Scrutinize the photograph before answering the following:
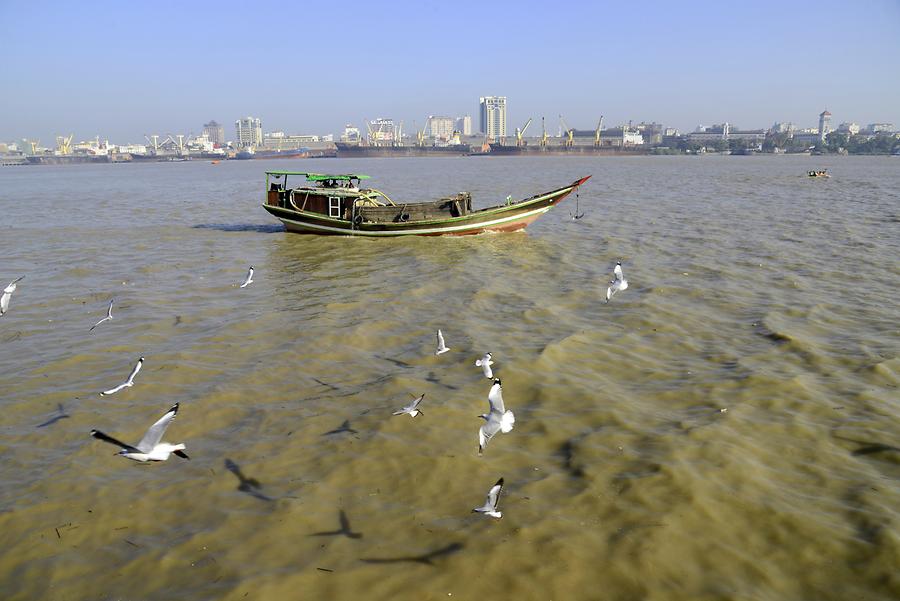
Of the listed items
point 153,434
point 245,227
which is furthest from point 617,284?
point 245,227

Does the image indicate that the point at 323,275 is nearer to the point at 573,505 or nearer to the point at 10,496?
the point at 10,496

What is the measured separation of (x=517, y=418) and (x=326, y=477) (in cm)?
269

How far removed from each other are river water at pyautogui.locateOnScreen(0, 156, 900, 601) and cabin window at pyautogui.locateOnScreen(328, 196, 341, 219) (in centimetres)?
848

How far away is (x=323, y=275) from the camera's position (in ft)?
60.1

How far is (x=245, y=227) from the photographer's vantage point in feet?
96.4

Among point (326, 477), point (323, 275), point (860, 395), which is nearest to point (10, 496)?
point (326, 477)

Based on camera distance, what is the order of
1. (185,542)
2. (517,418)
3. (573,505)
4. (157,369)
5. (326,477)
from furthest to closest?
1. (157,369)
2. (517,418)
3. (326,477)
4. (573,505)
5. (185,542)

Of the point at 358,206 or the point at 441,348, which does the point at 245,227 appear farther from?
the point at 441,348

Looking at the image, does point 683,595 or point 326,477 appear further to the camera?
point 326,477

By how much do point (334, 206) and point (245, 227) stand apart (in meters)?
6.59

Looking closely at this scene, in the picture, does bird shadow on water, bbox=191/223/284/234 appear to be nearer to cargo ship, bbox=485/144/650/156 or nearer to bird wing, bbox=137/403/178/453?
bird wing, bbox=137/403/178/453

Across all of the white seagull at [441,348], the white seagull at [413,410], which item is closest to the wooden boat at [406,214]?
the white seagull at [441,348]

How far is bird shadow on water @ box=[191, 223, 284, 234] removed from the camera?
1112 inches

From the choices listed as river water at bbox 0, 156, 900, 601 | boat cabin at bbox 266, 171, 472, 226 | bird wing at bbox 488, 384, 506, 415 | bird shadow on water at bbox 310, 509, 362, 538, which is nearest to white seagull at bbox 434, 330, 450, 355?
river water at bbox 0, 156, 900, 601
